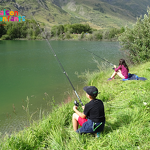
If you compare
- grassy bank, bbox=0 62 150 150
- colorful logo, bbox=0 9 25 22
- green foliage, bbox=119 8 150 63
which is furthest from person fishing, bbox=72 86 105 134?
colorful logo, bbox=0 9 25 22

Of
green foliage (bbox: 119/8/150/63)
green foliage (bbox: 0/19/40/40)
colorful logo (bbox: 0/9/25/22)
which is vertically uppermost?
colorful logo (bbox: 0/9/25/22)

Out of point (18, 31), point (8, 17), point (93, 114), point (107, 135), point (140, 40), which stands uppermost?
point (8, 17)

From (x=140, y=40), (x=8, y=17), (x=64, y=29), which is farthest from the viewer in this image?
(x=8, y=17)

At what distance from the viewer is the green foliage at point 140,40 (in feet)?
30.5

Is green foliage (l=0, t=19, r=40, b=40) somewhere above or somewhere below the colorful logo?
below

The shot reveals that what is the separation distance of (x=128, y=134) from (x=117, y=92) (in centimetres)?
257

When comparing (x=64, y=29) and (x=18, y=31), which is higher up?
(x=64, y=29)

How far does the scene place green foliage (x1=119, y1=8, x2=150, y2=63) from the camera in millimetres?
9305

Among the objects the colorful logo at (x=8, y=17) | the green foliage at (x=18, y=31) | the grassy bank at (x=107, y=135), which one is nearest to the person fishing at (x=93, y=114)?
the grassy bank at (x=107, y=135)

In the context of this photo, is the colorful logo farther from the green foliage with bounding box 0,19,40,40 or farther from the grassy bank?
the grassy bank

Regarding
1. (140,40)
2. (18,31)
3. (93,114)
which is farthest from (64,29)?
(93,114)

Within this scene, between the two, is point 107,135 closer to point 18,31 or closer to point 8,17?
point 18,31

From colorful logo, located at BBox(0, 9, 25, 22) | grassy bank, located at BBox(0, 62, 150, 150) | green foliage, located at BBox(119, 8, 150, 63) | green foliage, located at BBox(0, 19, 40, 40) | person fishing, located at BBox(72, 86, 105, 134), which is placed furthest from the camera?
colorful logo, located at BBox(0, 9, 25, 22)

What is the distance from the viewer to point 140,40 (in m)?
9.31
